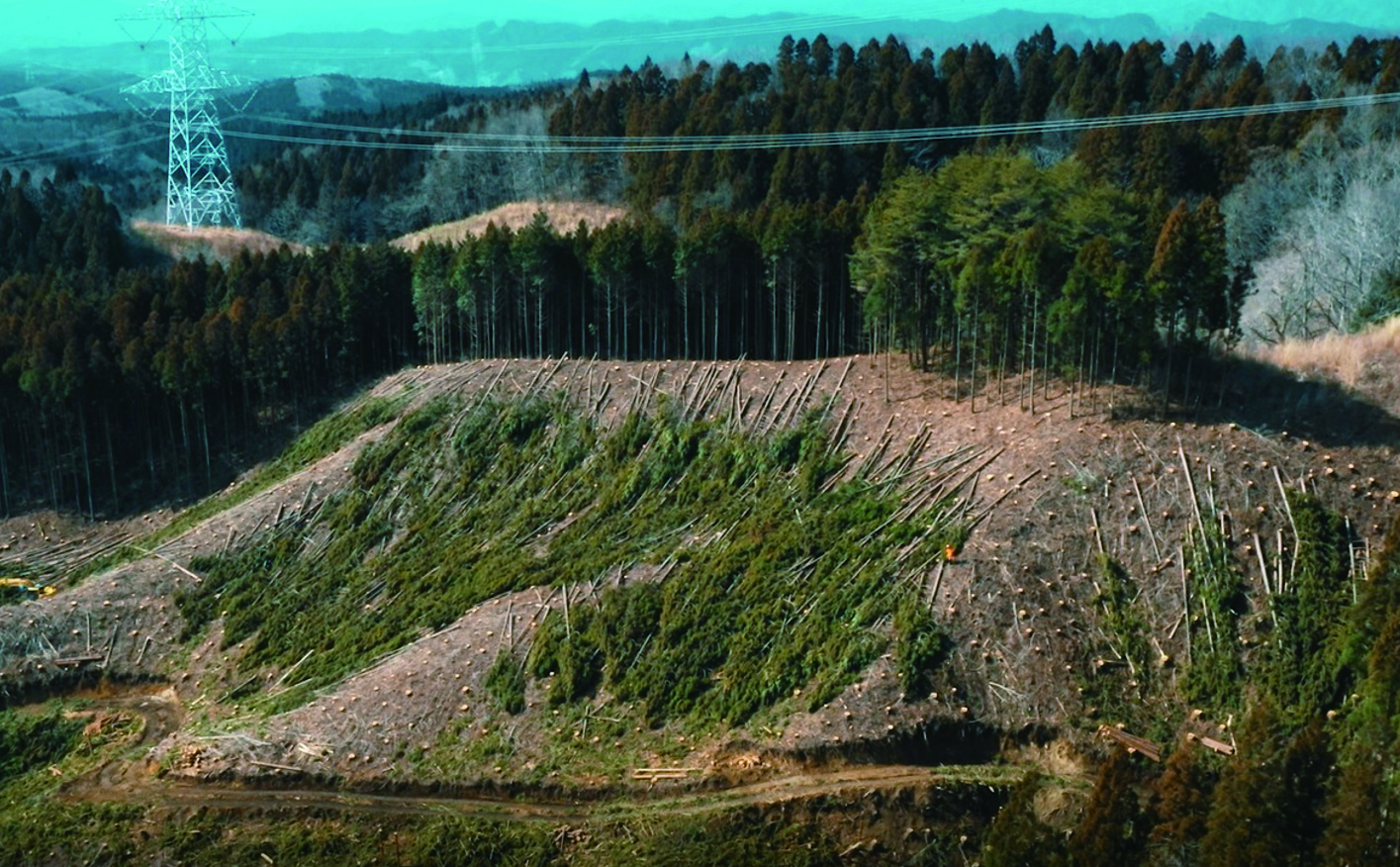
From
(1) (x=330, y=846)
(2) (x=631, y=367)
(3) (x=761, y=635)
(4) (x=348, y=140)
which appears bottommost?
(1) (x=330, y=846)

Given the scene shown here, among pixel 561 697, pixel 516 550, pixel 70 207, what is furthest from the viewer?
pixel 70 207

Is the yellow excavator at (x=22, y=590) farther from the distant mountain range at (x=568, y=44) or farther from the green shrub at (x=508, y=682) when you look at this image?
the distant mountain range at (x=568, y=44)

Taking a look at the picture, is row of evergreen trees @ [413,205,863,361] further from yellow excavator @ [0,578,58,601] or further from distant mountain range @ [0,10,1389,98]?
distant mountain range @ [0,10,1389,98]

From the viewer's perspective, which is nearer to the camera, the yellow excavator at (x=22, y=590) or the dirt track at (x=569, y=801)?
the dirt track at (x=569, y=801)

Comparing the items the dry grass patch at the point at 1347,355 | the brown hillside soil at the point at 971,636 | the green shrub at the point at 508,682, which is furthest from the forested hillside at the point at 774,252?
the green shrub at the point at 508,682

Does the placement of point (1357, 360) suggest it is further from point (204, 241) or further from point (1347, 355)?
point (204, 241)

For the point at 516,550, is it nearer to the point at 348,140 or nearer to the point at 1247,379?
the point at 1247,379

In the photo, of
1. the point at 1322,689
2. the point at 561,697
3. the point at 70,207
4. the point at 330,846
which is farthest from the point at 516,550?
the point at 70,207
